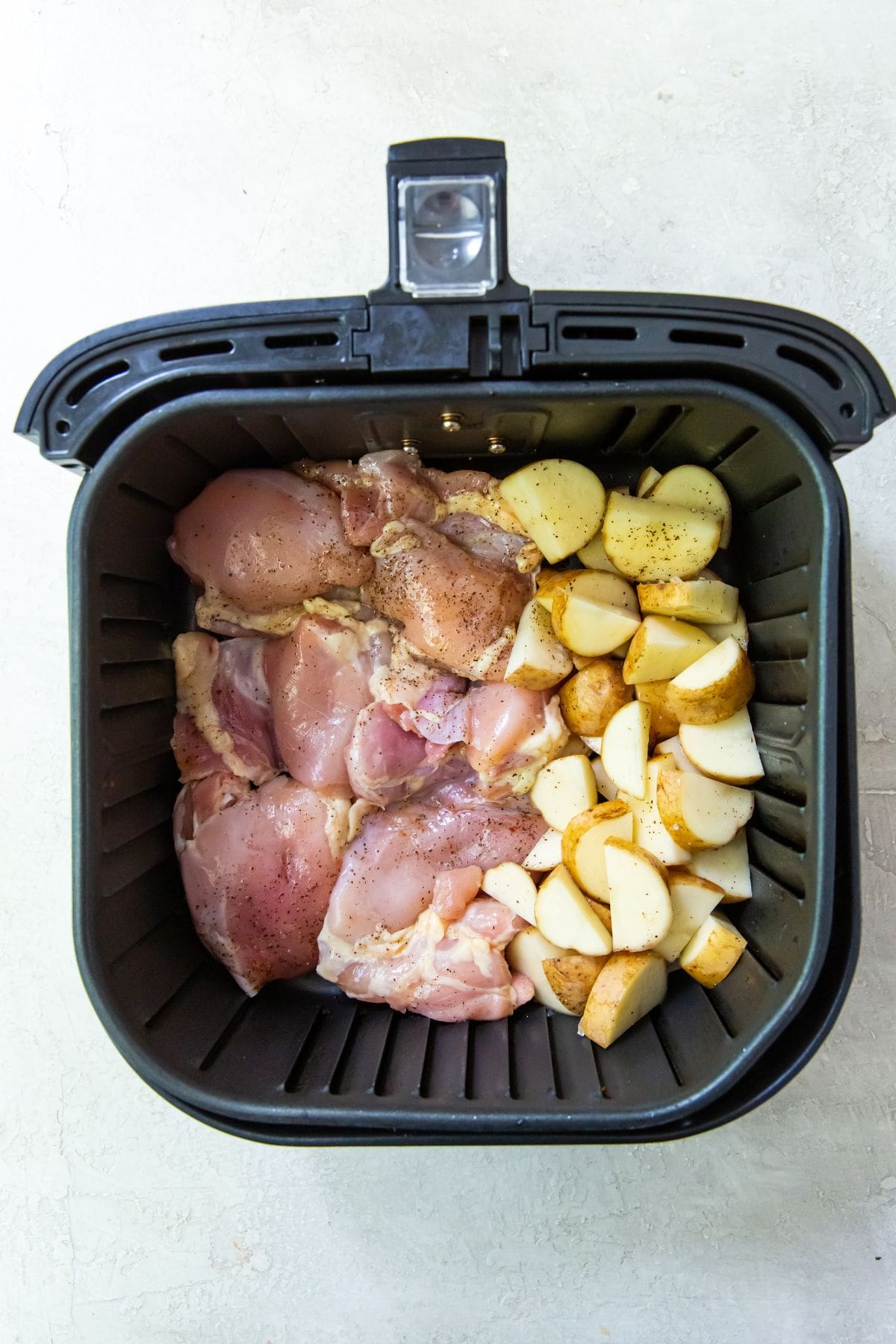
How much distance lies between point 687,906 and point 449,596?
1.32 ft

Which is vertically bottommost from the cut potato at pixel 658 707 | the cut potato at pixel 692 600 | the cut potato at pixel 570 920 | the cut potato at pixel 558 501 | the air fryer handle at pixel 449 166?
the cut potato at pixel 570 920

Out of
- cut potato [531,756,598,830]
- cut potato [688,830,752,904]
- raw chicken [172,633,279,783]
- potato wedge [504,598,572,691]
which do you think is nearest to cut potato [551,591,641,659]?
potato wedge [504,598,572,691]

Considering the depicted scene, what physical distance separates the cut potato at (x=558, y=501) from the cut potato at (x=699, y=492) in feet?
0.22

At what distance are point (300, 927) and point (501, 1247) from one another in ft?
1.45

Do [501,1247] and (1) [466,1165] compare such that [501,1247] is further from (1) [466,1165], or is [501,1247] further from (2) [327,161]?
(2) [327,161]

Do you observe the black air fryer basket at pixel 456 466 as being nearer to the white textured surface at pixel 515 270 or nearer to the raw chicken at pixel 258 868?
the raw chicken at pixel 258 868

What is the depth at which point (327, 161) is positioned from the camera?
41.2 inches

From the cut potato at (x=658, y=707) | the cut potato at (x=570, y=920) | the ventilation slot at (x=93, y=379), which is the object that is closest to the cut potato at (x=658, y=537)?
the cut potato at (x=658, y=707)

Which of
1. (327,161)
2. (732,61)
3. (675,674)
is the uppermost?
(732,61)

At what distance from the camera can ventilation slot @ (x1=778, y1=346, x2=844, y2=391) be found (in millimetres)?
746

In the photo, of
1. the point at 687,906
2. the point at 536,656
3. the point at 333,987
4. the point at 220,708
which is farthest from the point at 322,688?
the point at 687,906

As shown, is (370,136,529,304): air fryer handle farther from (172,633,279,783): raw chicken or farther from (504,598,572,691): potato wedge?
(172,633,279,783): raw chicken

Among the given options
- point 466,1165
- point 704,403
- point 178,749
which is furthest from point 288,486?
point 466,1165

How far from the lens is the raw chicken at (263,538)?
94 centimetres
